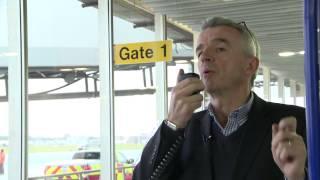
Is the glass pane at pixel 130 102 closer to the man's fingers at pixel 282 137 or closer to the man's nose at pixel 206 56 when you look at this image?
the man's nose at pixel 206 56

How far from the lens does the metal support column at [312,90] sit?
840 millimetres

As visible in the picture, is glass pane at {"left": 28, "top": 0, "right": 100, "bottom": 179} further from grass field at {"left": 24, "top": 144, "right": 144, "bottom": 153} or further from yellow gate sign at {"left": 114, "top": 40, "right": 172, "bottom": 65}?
yellow gate sign at {"left": 114, "top": 40, "right": 172, "bottom": 65}

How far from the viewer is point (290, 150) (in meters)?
1.03

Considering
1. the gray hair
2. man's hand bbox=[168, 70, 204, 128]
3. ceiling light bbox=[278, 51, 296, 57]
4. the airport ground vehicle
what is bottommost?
the airport ground vehicle

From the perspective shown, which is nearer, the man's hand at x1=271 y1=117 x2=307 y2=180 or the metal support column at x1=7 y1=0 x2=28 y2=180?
the man's hand at x1=271 y1=117 x2=307 y2=180

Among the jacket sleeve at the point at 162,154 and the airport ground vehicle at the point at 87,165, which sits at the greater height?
the jacket sleeve at the point at 162,154

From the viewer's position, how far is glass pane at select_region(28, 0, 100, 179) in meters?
4.82

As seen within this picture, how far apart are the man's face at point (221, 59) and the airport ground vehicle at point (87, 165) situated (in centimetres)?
448

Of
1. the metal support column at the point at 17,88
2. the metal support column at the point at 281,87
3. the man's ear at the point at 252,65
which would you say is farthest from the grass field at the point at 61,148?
the metal support column at the point at 281,87

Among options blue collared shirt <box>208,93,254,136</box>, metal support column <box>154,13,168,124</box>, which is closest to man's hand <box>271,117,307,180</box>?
blue collared shirt <box>208,93,254,136</box>

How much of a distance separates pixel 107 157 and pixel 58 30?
153 cm

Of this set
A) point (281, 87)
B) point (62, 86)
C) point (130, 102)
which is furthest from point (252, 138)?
point (281, 87)

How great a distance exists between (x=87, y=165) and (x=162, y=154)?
17.1ft

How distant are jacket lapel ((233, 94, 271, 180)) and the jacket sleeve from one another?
17 cm
